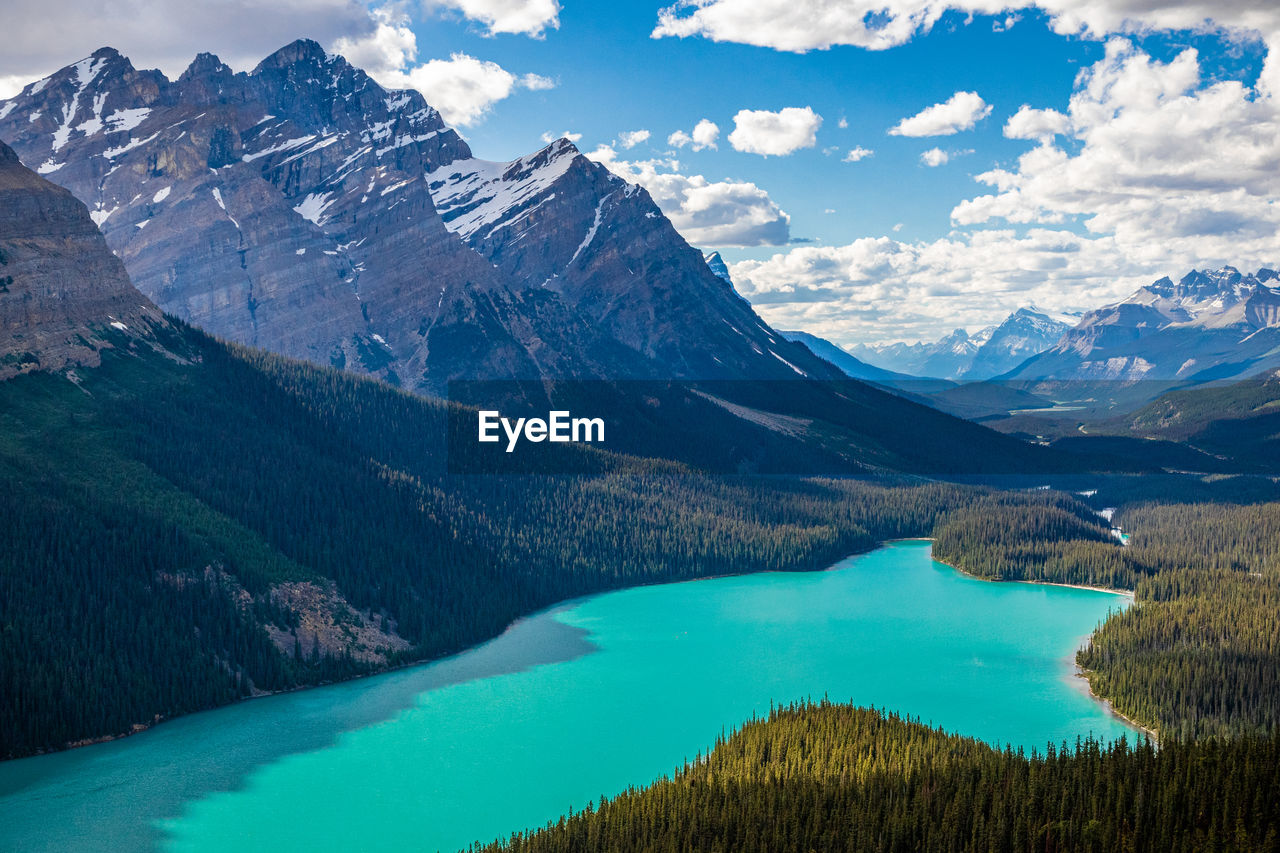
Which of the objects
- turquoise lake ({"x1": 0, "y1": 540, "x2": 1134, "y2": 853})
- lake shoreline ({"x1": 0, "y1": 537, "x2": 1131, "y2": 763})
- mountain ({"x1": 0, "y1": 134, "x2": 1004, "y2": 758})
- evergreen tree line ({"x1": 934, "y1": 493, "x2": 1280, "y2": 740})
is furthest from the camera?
mountain ({"x1": 0, "y1": 134, "x2": 1004, "y2": 758})

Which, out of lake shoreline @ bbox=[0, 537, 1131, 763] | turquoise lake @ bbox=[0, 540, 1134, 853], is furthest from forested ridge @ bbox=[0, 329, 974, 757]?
turquoise lake @ bbox=[0, 540, 1134, 853]

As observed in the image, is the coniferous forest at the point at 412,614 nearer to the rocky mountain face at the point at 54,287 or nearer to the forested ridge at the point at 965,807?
the forested ridge at the point at 965,807

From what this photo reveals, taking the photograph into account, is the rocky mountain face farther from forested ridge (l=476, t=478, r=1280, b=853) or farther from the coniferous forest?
forested ridge (l=476, t=478, r=1280, b=853)

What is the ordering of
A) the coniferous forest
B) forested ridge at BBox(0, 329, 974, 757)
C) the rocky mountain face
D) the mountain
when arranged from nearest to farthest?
the coniferous forest → forested ridge at BBox(0, 329, 974, 757) → the mountain → the rocky mountain face

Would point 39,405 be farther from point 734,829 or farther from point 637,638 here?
point 734,829

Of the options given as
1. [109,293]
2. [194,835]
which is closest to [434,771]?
[194,835]

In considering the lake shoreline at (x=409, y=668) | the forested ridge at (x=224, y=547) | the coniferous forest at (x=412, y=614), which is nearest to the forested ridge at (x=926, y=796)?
the coniferous forest at (x=412, y=614)
